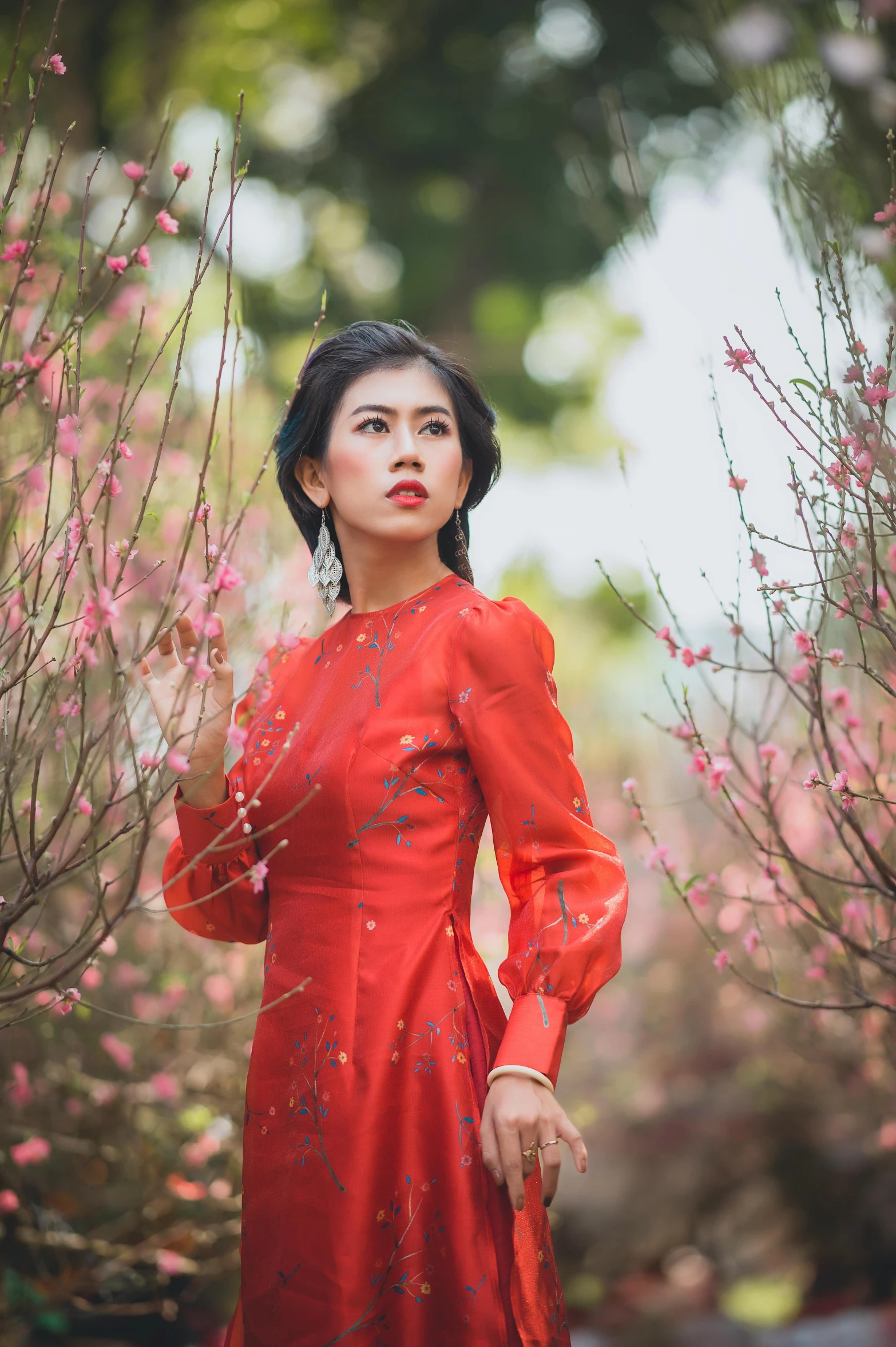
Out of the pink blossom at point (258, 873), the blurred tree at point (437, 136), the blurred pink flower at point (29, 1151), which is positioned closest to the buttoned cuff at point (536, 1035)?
the pink blossom at point (258, 873)

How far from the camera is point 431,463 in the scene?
1.69 metres

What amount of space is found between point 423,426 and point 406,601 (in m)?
0.28

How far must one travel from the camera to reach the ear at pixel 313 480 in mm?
1800

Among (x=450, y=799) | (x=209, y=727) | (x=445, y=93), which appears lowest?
(x=450, y=799)

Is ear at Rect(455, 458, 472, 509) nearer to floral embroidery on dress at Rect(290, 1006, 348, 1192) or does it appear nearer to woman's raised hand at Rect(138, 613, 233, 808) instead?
woman's raised hand at Rect(138, 613, 233, 808)

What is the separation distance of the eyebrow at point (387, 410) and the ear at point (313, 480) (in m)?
0.14

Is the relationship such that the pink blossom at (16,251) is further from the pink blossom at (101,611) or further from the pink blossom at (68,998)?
the pink blossom at (68,998)

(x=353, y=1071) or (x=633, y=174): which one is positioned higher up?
(x=633, y=174)

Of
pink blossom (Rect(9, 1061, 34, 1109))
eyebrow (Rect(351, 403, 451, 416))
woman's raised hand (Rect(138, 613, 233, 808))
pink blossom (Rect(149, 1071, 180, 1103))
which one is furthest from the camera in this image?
pink blossom (Rect(149, 1071, 180, 1103))

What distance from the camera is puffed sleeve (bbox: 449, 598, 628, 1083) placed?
4.51 ft

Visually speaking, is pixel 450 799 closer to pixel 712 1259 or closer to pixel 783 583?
pixel 783 583

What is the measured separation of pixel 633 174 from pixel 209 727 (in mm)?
1143

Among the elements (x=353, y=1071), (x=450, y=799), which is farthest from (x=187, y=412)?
(x=353, y=1071)

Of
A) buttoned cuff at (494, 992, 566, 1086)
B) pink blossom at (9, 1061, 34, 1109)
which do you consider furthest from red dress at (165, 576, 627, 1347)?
pink blossom at (9, 1061, 34, 1109)
